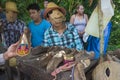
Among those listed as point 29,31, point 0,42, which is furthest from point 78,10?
point 0,42

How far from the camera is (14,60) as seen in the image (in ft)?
18.9

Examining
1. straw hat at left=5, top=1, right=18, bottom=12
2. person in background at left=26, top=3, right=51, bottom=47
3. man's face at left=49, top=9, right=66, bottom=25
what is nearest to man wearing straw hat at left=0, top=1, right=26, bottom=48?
straw hat at left=5, top=1, right=18, bottom=12

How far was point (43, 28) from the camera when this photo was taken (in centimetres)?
693

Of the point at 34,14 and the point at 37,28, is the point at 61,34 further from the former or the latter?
the point at 34,14

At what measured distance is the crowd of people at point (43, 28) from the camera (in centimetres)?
555

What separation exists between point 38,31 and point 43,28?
0.11 meters

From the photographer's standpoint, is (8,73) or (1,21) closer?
(8,73)

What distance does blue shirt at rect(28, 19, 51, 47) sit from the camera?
22.6 feet

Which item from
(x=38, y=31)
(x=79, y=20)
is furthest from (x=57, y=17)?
(x=79, y=20)

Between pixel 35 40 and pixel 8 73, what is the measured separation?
1.31 meters

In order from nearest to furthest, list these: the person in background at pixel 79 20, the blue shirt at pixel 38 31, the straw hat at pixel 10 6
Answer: the blue shirt at pixel 38 31 → the straw hat at pixel 10 6 → the person in background at pixel 79 20

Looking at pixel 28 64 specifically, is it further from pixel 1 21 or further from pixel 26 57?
pixel 1 21

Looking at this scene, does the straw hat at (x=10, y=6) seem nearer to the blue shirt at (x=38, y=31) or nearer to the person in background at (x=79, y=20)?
the blue shirt at (x=38, y=31)

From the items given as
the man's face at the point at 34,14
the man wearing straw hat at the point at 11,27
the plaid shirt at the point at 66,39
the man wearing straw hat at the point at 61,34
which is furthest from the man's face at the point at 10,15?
the plaid shirt at the point at 66,39
